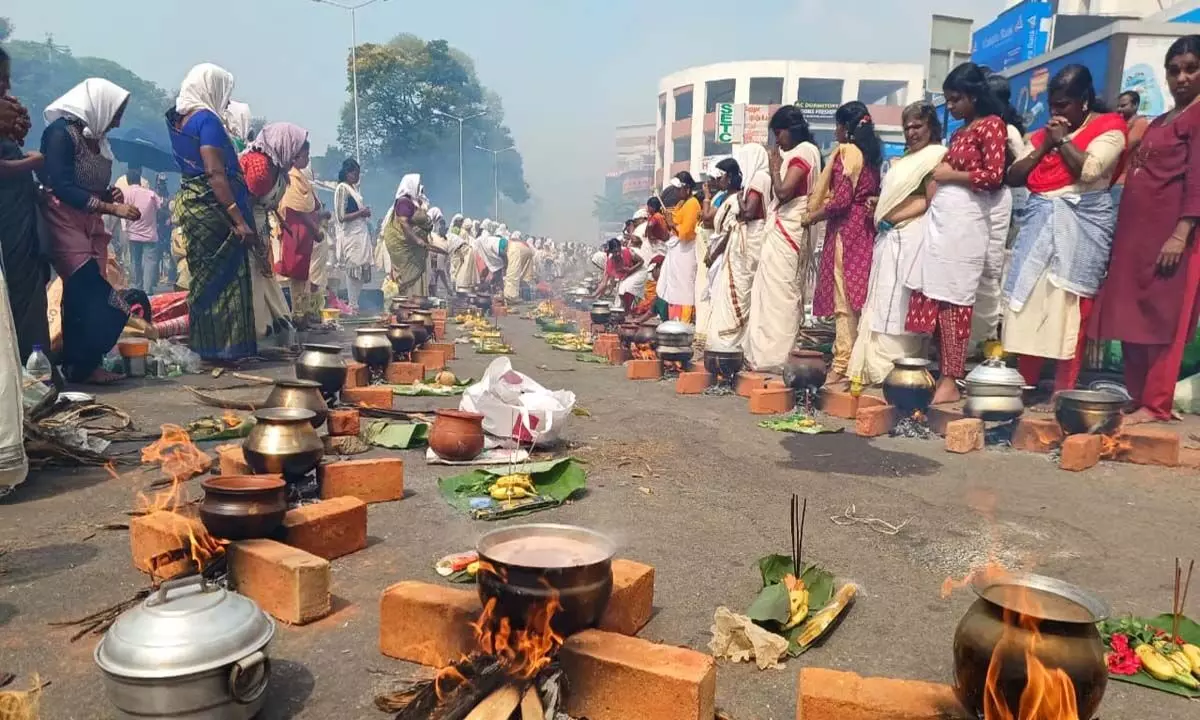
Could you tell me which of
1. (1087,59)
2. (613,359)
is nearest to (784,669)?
(613,359)

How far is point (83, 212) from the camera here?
645 centimetres

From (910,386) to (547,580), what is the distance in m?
4.48

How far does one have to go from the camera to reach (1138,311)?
569 cm

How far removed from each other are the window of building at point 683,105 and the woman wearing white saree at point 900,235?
175ft

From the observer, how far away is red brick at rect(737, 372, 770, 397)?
24.4 feet

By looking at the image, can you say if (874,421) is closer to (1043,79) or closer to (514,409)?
(514,409)

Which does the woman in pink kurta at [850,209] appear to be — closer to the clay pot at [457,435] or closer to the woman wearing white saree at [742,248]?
the woman wearing white saree at [742,248]

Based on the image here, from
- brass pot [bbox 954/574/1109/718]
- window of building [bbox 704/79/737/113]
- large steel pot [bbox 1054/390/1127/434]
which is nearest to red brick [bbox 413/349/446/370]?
large steel pot [bbox 1054/390/1127/434]

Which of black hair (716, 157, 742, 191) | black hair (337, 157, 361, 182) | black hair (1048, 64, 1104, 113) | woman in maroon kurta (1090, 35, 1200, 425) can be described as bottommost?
woman in maroon kurta (1090, 35, 1200, 425)

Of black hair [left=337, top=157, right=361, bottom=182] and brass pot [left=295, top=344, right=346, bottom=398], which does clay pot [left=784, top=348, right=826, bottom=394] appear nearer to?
brass pot [left=295, top=344, right=346, bottom=398]

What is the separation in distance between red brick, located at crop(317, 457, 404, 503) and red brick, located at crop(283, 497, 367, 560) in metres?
0.42

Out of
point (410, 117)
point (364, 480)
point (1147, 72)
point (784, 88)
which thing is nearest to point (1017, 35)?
point (1147, 72)

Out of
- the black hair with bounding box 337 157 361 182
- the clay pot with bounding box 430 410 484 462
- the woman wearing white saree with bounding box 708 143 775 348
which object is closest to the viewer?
the clay pot with bounding box 430 410 484 462

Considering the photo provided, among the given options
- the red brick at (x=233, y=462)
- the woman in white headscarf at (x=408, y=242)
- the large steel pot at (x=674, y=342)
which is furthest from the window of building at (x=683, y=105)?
the red brick at (x=233, y=462)
